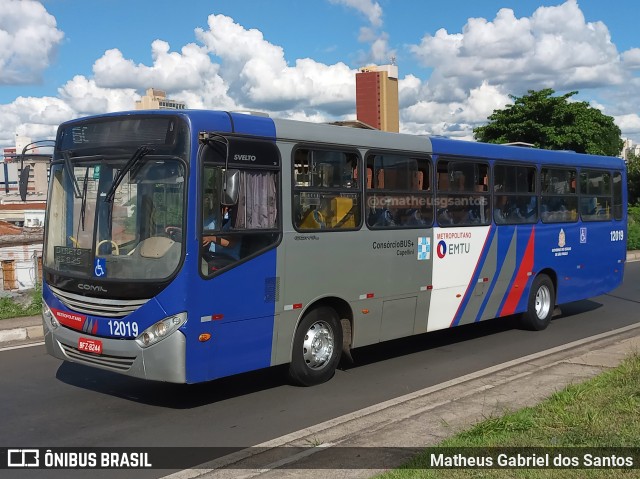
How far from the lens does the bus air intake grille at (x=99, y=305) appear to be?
7168mm

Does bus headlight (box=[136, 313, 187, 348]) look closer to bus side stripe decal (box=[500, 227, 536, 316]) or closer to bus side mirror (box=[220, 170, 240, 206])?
bus side mirror (box=[220, 170, 240, 206])

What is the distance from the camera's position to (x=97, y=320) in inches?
291

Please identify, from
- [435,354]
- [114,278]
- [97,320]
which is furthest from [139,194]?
[435,354]

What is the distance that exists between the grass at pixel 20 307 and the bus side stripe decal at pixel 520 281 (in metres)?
8.24

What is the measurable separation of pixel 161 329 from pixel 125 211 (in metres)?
1.23

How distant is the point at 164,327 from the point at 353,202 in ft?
9.94

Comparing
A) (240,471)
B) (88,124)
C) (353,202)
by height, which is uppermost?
(88,124)

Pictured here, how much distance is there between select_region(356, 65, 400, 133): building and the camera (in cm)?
4806

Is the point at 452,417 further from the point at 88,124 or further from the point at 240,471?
the point at 88,124

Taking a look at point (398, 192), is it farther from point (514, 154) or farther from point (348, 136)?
point (514, 154)

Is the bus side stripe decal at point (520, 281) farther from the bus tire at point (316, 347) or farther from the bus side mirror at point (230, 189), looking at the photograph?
the bus side mirror at point (230, 189)

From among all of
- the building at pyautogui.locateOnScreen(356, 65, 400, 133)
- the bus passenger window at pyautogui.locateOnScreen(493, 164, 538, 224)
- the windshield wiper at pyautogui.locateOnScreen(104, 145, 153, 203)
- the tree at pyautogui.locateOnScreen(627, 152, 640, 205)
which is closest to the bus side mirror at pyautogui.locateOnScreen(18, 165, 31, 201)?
the windshield wiper at pyautogui.locateOnScreen(104, 145, 153, 203)

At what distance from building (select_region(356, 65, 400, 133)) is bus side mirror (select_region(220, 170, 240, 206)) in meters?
40.7

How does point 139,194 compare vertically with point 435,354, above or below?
above
